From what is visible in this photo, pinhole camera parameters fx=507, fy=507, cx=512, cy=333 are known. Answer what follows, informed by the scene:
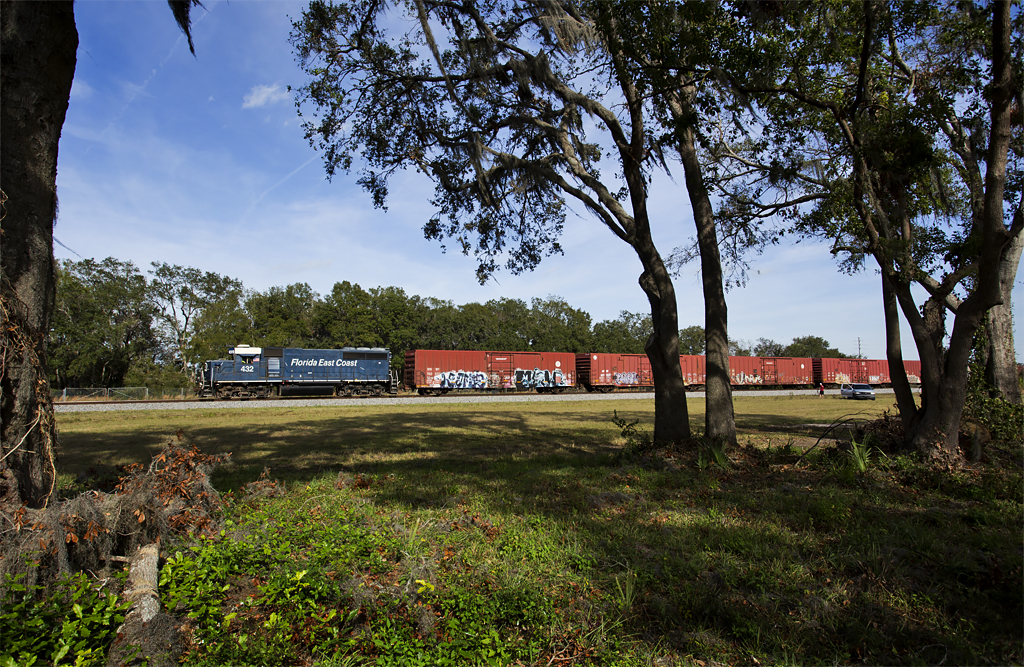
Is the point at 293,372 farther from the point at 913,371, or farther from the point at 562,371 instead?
the point at 913,371

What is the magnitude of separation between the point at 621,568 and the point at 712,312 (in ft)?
20.2

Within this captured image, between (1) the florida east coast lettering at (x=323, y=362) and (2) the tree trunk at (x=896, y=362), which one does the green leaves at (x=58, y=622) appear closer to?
(2) the tree trunk at (x=896, y=362)

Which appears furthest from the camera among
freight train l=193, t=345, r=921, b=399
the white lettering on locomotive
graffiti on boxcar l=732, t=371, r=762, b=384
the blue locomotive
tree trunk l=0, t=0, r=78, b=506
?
graffiti on boxcar l=732, t=371, r=762, b=384

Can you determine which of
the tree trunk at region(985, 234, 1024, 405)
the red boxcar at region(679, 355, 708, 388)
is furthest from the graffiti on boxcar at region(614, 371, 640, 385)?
the tree trunk at region(985, 234, 1024, 405)

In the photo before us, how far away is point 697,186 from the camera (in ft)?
31.3

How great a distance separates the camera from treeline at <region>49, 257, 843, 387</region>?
4506 cm

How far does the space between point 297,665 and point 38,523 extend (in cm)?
232

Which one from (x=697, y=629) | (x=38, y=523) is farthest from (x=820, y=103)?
(x=38, y=523)

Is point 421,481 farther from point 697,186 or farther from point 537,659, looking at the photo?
point 697,186

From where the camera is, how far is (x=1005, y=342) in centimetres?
963

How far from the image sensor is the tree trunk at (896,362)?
7973 mm

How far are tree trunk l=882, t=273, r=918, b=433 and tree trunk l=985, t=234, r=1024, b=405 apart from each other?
2.51 meters

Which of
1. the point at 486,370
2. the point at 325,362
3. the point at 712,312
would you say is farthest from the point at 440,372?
the point at 712,312

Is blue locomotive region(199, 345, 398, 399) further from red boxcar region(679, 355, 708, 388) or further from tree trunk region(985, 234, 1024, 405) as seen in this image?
tree trunk region(985, 234, 1024, 405)
